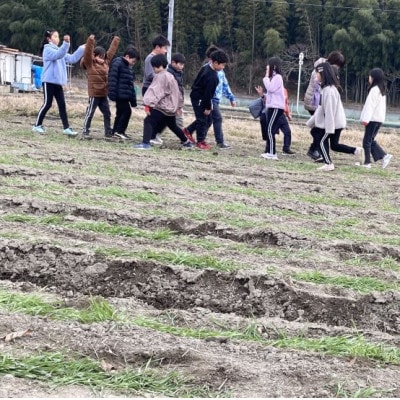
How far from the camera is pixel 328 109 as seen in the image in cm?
855

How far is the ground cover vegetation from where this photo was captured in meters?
2.55

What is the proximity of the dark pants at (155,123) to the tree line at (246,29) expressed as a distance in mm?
26890

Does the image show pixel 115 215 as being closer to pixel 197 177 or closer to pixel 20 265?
pixel 20 265

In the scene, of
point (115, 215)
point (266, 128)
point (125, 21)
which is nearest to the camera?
point (115, 215)

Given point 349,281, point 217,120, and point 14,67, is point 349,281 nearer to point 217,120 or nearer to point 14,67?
point 217,120

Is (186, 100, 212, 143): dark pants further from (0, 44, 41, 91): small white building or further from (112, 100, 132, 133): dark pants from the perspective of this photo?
(0, 44, 41, 91): small white building

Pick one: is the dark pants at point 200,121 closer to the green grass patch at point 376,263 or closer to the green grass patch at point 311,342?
the green grass patch at point 376,263

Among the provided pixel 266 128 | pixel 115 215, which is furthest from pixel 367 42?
pixel 115 215

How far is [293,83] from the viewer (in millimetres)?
39719

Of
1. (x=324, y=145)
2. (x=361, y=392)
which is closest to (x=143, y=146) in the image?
(x=324, y=145)

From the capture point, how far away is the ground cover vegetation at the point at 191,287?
2.55 meters

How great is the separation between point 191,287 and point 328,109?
542cm

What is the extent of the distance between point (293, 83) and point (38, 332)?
38.1 m

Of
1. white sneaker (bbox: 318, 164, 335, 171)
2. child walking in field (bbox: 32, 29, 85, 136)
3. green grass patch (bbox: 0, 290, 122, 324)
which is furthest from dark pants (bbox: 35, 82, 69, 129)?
green grass patch (bbox: 0, 290, 122, 324)
